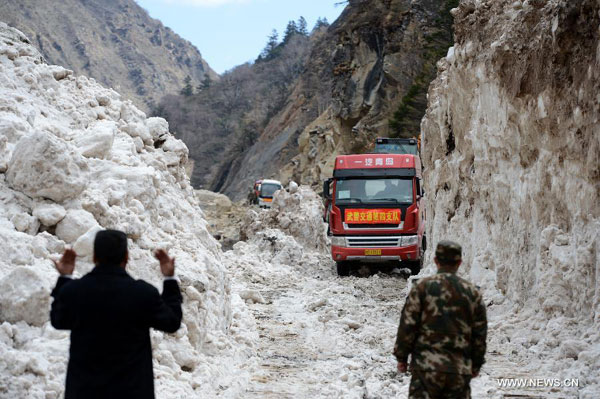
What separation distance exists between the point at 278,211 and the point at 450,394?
19.1m

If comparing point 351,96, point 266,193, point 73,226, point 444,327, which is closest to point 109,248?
point 444,327

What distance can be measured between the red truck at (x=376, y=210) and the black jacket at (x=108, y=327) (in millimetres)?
13064

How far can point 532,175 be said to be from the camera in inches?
363

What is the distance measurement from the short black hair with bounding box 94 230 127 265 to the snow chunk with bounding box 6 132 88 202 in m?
3.75

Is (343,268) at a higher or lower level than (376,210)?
lower

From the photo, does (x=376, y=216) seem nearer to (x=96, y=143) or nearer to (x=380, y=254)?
(x=380, y=254)

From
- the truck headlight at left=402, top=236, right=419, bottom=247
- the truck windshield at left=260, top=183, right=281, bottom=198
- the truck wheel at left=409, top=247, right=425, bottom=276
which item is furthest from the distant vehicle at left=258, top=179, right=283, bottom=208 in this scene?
the truck headlight at left=402, top=236, right=419, bottom=247

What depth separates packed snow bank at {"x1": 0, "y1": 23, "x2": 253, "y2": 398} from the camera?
550 centimetres

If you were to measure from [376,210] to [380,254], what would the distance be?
1.12 metres

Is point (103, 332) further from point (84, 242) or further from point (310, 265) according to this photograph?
point (310, 265)

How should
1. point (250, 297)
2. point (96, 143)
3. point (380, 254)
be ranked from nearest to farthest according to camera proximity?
point (96, 143) → point (250, 297) → point (380, 254)

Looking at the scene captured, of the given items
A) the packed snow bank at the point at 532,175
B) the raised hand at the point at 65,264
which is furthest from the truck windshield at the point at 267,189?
the raised hand at the point at 65,264
